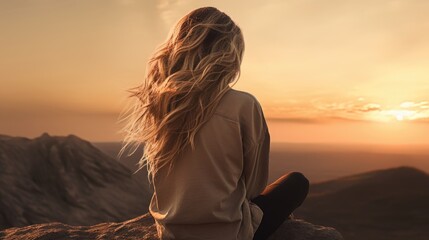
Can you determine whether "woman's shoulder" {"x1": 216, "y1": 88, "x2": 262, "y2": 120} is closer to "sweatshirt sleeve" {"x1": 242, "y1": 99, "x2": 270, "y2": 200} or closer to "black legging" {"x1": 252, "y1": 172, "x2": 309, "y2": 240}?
"sweatshirt sleeve" {"x1": 242, "y1": 99, "x2": 270, "y2": 200}

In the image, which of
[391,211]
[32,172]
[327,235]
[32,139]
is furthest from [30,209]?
[391,211]

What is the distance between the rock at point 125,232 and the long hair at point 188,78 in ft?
4.21

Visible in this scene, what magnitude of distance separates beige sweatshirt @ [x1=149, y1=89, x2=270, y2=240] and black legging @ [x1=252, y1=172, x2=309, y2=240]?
418mm

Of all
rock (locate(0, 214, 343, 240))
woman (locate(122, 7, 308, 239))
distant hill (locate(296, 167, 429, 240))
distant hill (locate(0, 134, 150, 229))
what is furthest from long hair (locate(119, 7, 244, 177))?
distant hill (locate(296, 167, 429, 240))

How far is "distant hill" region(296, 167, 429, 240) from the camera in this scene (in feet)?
39.3

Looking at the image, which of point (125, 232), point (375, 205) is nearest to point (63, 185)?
point (125, 232)

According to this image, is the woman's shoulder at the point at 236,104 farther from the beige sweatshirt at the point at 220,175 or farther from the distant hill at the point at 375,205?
the distant hill at the point at 375,205

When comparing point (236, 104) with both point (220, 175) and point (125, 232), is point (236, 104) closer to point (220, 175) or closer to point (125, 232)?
point (220, 175)

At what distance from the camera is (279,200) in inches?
133

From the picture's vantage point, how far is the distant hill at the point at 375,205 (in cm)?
1197

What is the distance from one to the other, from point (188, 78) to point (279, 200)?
1260 mm

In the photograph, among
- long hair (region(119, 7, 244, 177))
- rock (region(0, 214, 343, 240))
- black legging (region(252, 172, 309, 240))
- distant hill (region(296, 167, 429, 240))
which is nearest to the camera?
long hair (region(119, 7, 244, 177))

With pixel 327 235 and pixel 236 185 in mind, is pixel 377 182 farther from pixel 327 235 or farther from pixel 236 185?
pixel 236 185

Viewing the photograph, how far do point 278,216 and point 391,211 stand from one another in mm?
11341
